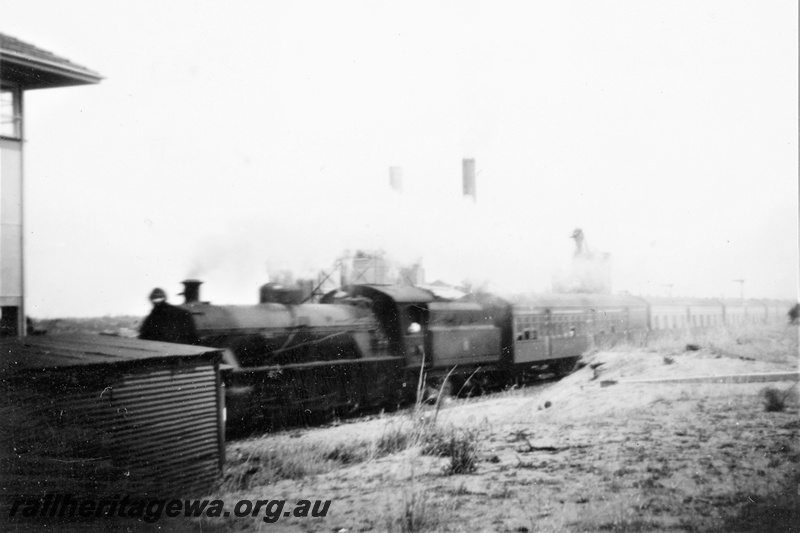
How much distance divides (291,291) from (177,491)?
5631 millimetres

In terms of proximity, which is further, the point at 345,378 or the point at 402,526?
the point at 345,378

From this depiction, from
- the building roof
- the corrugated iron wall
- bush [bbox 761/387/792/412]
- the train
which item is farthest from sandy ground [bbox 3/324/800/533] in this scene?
the building roof

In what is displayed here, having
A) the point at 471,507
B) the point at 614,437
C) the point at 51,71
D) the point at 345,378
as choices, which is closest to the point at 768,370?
the point at 614,437

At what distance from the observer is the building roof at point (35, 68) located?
8.23 metres

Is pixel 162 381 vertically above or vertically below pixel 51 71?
below

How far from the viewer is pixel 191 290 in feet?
33.0

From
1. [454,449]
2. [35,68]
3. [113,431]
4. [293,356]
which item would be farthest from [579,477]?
[35,68]

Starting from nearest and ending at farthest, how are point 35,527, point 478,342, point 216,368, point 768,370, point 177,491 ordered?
point 35,527 → point 177,491 → point 216,368 → point 768,370 → point 478,342

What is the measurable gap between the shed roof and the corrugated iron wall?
3.8 inches

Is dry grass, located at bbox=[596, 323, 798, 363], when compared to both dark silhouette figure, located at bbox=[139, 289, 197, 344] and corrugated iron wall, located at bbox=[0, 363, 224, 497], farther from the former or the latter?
corrugated iron wall, located at bbox=[0, 363, 224, 497]

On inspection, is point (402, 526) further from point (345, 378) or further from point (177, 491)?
point (345, 378)

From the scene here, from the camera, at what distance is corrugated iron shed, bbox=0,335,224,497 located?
4.86m

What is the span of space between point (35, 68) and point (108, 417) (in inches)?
226

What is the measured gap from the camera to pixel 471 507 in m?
5.11
